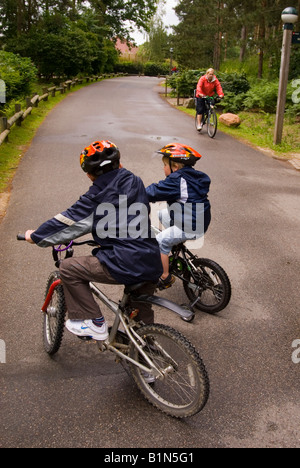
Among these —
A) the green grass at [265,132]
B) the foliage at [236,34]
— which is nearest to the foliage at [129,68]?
the foliage at [236,34]

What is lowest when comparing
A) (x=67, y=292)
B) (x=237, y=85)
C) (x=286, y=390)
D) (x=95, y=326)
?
(x=286, y=390)

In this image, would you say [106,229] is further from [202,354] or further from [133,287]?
[202,354]

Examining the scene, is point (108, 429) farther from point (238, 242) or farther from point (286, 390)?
point (238, 242)

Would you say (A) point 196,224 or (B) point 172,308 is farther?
(A) point 196,224

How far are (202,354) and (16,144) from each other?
9.62 metres

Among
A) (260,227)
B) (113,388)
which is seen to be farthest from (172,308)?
(260,227)

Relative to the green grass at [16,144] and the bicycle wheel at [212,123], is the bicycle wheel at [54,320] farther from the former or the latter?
the bicycle wheel at [212,123]

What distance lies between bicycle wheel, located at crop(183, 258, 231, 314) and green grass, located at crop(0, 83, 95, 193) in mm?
5111

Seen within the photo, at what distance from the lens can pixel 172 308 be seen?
3.04m

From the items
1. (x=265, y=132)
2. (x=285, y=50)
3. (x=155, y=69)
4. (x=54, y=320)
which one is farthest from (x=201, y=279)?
(x=155, y=69)

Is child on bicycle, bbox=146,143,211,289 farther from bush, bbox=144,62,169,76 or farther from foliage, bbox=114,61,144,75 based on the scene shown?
bush, bbox=144,62,169,76

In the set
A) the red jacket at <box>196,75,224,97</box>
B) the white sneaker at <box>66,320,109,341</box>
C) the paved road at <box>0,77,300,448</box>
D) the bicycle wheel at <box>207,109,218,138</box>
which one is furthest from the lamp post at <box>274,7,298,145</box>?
the white sneaker at <box>66,320,109,341</box>

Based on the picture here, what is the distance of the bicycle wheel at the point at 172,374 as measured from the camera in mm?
2939

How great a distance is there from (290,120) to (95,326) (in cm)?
1293
